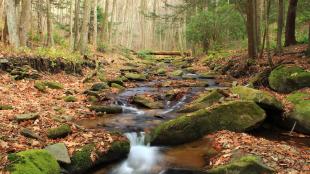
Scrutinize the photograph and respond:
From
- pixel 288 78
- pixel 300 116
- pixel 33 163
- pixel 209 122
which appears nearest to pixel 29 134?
pixel 33 163

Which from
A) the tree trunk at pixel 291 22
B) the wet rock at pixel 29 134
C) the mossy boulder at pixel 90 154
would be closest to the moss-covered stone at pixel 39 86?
the wet rock at pixel 29 134

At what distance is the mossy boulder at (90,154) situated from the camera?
21.3ft

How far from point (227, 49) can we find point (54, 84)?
1862 centimetres

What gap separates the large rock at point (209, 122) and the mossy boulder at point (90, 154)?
1.02 meters

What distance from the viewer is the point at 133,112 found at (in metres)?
11.3

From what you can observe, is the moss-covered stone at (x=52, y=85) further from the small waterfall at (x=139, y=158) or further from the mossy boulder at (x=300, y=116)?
the mossy boulder at (x=300, y=116)

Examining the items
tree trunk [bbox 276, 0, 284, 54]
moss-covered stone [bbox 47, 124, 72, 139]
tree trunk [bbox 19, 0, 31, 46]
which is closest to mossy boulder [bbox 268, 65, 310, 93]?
tree trunk [bbox 276, 0, 284, 54]

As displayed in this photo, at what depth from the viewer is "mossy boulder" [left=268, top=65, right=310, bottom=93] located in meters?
11.5

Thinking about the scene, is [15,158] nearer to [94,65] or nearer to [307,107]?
[307,107]

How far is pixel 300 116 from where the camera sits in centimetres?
916

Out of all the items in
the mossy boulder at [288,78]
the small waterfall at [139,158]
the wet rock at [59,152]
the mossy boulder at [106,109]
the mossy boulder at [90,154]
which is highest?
the mossy boulder at [288,78]

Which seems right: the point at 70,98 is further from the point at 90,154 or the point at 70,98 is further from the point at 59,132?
the point at 90,154

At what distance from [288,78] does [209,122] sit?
4.70m

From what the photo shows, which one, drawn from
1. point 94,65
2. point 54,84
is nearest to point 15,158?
point 54,84
